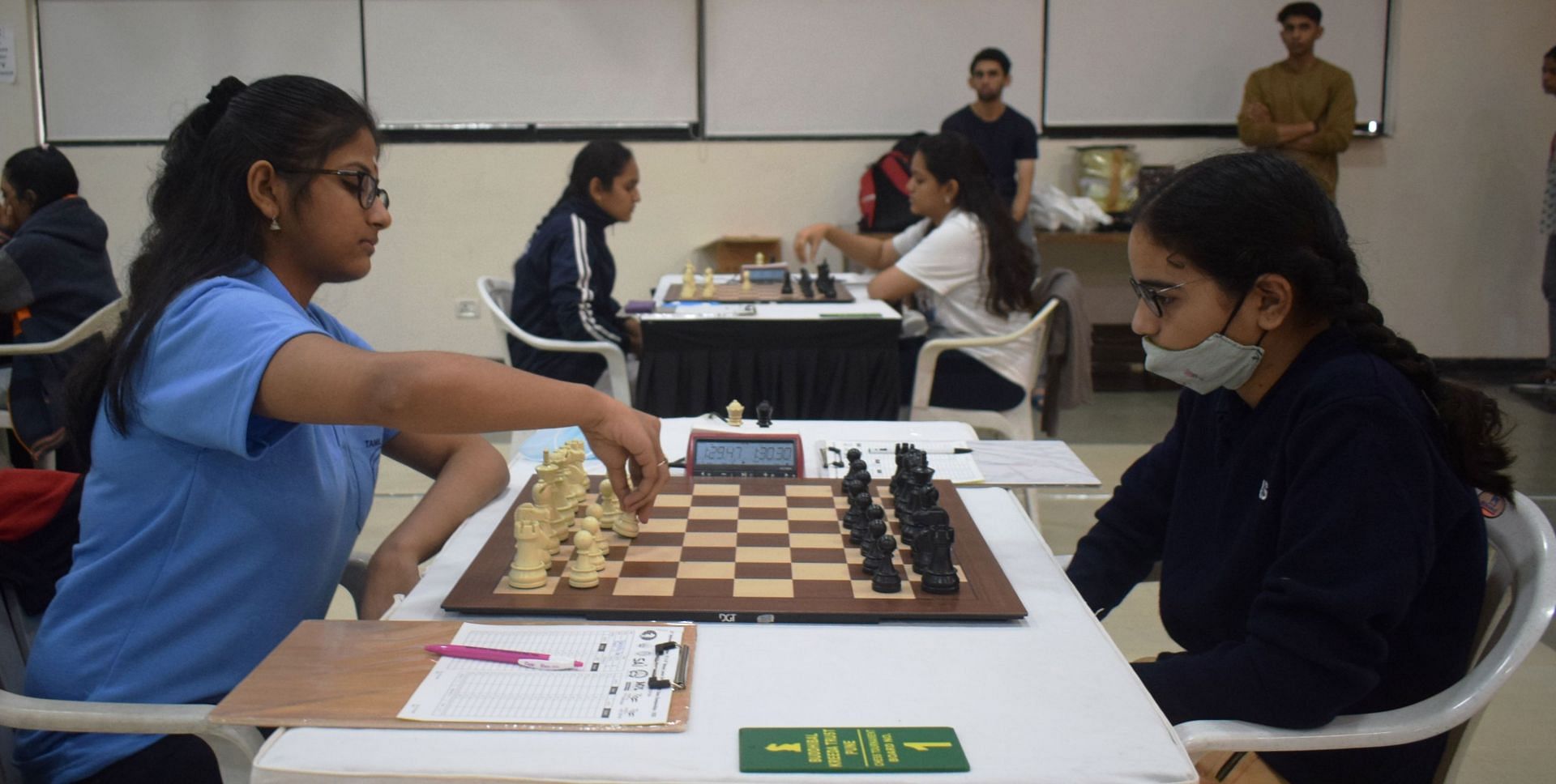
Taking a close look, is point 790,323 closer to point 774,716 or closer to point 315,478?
point 315,478

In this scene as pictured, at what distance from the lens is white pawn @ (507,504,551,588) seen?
4.74 feet

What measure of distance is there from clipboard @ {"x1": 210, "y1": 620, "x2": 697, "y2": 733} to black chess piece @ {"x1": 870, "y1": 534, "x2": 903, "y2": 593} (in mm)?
241

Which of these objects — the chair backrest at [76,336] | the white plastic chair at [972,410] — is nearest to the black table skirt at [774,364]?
the white plastic chair at [972,410]

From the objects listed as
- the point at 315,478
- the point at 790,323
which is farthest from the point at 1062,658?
the point at 790,323

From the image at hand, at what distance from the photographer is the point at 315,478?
1.57 m

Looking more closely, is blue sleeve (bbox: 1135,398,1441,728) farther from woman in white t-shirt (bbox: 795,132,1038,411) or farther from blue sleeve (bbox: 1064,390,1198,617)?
woman in white t-shirt (bbox: 795,132,1038,411)

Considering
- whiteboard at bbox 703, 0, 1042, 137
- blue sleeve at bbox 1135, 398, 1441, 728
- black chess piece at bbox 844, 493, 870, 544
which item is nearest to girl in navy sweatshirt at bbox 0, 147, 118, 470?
black chess piece at bbox 844, 493, 870, 544

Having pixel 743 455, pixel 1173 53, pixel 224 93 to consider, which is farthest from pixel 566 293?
pixel 1173 53

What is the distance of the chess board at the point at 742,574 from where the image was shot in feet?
4.57

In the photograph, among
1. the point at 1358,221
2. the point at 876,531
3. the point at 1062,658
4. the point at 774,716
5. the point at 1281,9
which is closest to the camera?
the point at 774,716

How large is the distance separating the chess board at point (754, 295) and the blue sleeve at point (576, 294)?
16.1 inches

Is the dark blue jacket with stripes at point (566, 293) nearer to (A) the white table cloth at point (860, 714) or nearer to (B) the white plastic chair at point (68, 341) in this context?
(B) the white plastic chair at point (68, 341)

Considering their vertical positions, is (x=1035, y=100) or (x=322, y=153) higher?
(x=1035, y=100)

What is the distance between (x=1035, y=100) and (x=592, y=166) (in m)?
3.28
